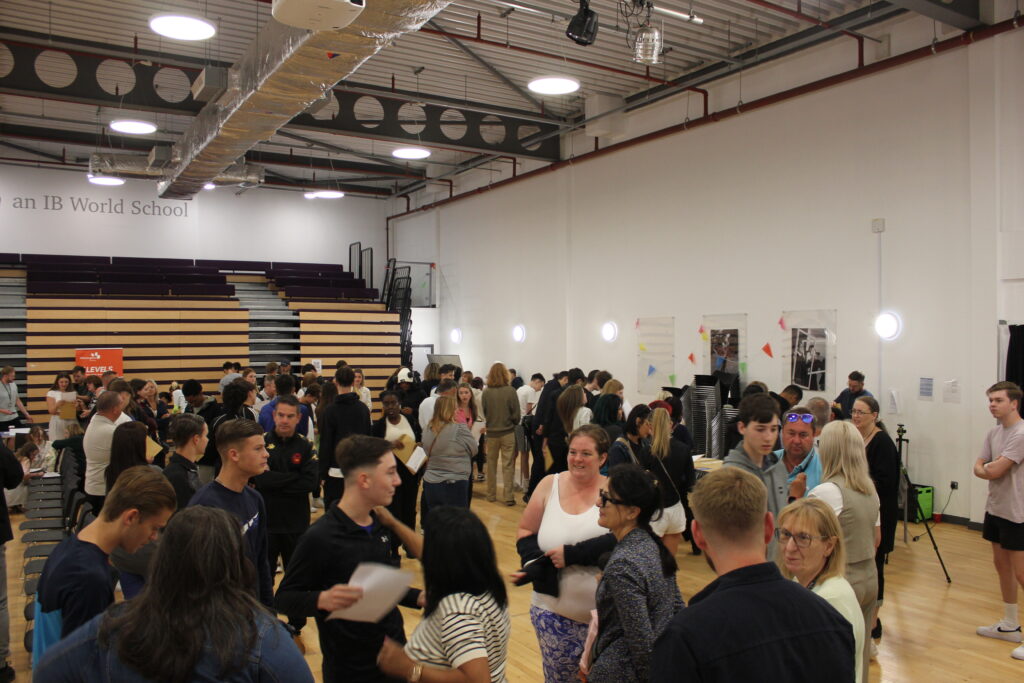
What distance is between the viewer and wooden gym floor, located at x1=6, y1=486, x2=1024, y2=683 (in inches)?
172

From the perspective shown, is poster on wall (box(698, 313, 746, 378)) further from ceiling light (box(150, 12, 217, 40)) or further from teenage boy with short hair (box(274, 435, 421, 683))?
teenage boy with short hair (box(274, 435, 421, 683))

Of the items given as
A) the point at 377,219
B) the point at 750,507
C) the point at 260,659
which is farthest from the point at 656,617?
the point at 377,219

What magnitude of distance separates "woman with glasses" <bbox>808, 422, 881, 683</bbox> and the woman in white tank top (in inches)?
42.4

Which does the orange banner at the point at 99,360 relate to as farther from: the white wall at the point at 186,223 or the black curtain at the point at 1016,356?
the black curtain at the point at 1016,356

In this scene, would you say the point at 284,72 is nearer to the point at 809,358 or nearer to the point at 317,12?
the point at 317,12

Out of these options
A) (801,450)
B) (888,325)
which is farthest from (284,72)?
(888,325)

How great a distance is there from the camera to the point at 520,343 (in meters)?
14.9

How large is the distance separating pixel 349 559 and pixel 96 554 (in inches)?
28.8

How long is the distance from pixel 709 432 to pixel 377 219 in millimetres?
12671

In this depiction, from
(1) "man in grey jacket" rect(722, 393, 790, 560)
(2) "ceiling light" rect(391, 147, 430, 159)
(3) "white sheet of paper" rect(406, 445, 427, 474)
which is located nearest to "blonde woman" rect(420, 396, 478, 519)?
(3) "white sheet of paper" rect(406, 445, 427, 474)

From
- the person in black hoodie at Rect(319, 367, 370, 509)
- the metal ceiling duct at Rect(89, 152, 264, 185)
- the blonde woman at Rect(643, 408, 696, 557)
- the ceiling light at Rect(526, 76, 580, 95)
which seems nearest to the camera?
the blonde woman at Rect(643, 408, 696, 557)

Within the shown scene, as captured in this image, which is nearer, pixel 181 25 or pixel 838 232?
pixel 181 25

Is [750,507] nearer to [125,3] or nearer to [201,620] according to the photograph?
[201,620]

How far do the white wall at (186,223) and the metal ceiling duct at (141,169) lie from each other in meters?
4.23
